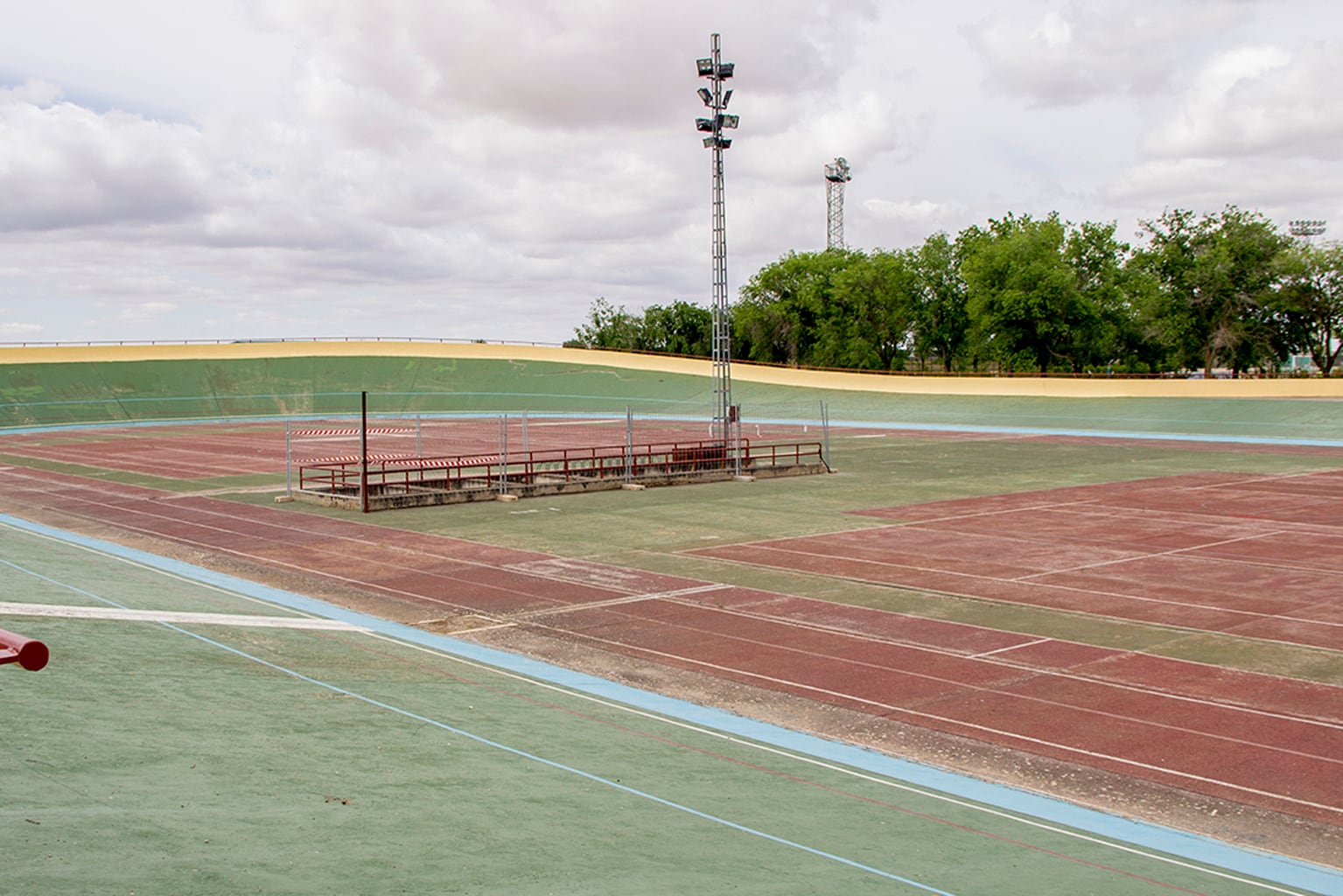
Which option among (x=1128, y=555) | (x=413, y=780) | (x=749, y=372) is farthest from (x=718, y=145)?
(x=749, y=372)

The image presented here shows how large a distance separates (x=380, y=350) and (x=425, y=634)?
80057 mm

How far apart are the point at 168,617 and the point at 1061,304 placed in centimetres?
9315

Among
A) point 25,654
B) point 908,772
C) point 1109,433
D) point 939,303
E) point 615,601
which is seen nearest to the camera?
point 25,654

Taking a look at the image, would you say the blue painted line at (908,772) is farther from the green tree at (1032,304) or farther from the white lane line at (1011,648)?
the green tree at (1032,304)

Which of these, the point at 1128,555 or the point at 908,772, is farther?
the point at 1128,555

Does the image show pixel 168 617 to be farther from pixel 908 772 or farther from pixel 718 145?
pixel 718 145

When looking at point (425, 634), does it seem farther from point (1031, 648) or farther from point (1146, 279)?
point (1146, 279)

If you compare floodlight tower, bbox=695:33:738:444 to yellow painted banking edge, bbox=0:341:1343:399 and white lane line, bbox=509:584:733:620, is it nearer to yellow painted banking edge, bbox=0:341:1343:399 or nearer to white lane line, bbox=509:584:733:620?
white lane line, bbox=509:584:733:620

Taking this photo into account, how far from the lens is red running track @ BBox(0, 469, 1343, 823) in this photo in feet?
36.0

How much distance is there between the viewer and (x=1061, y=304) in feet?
320

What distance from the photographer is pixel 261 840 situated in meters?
6.52

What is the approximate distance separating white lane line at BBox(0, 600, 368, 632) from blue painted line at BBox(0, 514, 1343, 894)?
707mm

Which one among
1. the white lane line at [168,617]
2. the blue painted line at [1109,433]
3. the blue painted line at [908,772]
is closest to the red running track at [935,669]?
the blue painted line at [908,772]

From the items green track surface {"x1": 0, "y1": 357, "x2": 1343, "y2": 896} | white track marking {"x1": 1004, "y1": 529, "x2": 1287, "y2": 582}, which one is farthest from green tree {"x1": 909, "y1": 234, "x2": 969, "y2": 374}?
green track surface {"x1": 0, "y1": 357, "x2": 1343, "y2": 896}
